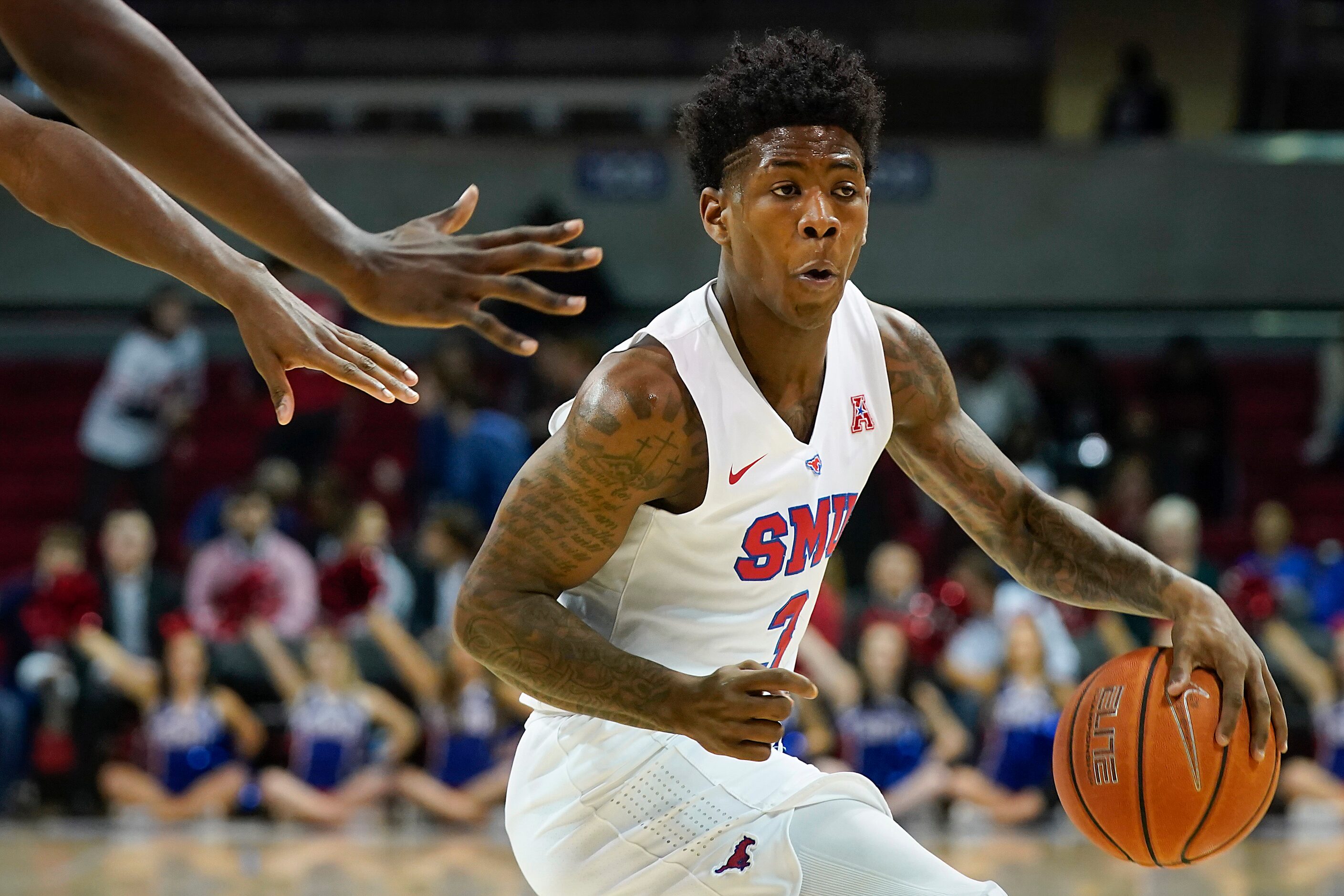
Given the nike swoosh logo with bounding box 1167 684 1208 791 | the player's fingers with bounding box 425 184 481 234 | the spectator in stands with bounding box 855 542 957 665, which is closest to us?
the player's fingers with bounding box 425 184 481 234

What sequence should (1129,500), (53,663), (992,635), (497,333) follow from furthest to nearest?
1. (1129,500)
2. (992,635)
3. (53,663)
4. (497,333)

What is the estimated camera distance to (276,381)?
6.64 ft

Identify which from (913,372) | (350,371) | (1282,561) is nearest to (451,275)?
(350,371)

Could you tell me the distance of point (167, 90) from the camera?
1.81 metres

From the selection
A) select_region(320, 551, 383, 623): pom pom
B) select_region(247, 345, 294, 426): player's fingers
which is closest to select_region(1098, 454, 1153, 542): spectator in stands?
select_region(320, 551, 383, 623): pom pom

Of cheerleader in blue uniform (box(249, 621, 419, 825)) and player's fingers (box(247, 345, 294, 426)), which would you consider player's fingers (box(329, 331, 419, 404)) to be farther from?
cheerleader in blue uniform (box(249, 621, 419, 825))

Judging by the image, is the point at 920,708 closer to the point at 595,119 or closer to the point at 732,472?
the point at 732,472

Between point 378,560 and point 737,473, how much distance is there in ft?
18.7

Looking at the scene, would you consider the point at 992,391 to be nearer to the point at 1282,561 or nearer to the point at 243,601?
Result: the point at 1282,561

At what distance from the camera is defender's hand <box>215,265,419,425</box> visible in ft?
6.63

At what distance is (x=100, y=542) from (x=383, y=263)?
8.57 meters

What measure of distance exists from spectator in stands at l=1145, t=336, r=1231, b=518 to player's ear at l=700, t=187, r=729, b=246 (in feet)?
26.1

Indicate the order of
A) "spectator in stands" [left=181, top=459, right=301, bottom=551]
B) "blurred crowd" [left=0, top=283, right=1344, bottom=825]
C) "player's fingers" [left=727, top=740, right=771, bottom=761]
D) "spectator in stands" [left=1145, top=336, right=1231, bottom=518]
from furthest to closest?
"spectator in stands" [left=1145, top=336, right=1231, bottom=518], "spectator in stands" [left=181, top=459, right=301, bottom=551], "blurred crowd" [left=0, top=283, right=1344, bottom=825], "player's fingers" [left=727, top=740, right=771, bottom=761]

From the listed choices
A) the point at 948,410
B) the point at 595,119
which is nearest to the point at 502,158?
the point at 595,119
